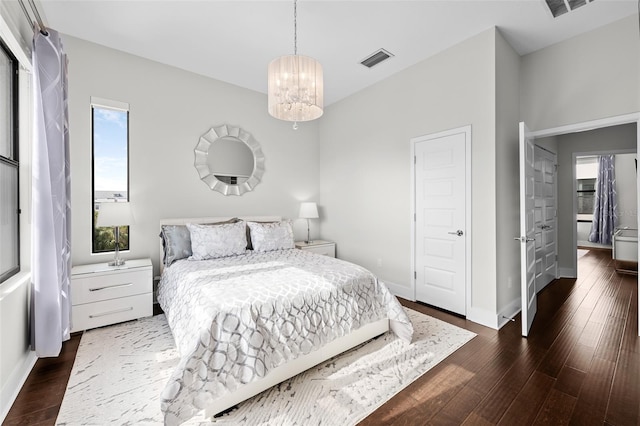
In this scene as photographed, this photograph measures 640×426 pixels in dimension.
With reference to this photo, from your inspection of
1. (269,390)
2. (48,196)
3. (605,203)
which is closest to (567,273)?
(605,203)

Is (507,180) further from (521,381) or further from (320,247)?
(320,247)

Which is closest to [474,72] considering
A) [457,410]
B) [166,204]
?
[457,410]

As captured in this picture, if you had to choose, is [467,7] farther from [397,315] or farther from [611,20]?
[397,315]

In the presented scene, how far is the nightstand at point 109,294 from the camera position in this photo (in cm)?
260

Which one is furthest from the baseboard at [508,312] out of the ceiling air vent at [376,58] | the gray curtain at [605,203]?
the gray curtain at [605,203]

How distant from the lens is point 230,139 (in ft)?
12.9

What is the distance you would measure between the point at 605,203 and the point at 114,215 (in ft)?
32.7

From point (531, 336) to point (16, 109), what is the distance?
472 centimetres

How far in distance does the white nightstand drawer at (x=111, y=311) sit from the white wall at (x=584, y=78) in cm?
460

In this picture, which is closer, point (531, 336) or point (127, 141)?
point (531, 336)

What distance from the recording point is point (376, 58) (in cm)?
330

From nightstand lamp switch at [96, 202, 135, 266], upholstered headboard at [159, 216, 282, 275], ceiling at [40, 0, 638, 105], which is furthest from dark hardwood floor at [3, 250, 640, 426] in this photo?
ceiling at [40, 0, 638, 105]

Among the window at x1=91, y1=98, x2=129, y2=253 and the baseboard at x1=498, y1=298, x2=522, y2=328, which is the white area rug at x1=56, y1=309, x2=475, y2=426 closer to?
the baseboard at x1=498, y1=298, x2=522, y2=328

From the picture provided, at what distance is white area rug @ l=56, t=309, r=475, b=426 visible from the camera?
1639 mm
